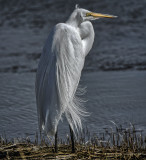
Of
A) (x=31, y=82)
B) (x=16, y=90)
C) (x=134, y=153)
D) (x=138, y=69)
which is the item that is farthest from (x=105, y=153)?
(x=138, y=69)

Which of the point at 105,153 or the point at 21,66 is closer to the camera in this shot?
the point at 105,153

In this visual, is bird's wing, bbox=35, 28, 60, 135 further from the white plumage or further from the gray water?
the gray water

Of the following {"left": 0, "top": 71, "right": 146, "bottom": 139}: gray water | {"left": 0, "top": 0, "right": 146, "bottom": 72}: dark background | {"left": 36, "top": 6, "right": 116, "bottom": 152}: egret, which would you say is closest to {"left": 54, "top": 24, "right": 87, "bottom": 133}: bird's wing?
{"left": 36, "top": 6, "right": 116, "bottom": 152}: egret

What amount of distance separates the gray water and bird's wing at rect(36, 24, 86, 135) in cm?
109

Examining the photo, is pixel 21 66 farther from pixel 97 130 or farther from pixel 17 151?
pixel 17 151

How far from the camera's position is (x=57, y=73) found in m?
4.00

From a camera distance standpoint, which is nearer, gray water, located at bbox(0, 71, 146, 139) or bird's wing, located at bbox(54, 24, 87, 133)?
bird's wing, located at bbox(54, 24, 87, 133)

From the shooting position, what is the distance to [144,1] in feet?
44.1

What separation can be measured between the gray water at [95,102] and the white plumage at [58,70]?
109 centimetres

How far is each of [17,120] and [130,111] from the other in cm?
153

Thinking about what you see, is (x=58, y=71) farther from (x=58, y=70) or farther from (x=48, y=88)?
(x=48, y=88)

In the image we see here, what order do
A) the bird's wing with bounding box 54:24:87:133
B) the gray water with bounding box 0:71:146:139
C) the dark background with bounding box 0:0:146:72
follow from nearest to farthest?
1. the bird's wing with bounding box 54:24:87:133
2. the gray water with bounding box 0:71:146:139
3. the dark background with bounding box 0:0:146:72

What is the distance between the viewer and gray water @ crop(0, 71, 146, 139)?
5414mm

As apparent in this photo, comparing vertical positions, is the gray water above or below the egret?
below
